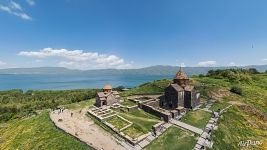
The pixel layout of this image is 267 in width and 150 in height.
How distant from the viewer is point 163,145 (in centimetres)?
2853

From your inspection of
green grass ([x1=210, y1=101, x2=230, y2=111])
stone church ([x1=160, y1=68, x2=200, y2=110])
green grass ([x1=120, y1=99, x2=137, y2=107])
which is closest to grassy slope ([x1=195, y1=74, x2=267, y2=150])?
green grass ([x1=210, y1=101, x2=230, y2=111])

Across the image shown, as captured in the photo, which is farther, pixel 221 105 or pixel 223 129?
pixel 221 105

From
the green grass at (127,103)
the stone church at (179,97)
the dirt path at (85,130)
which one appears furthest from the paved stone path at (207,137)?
the green grass at (127,103)

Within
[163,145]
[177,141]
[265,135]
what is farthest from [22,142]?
[265,135]

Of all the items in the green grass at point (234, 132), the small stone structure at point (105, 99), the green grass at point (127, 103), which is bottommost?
the green grass at point (234, 132)

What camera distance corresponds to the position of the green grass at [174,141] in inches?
1104

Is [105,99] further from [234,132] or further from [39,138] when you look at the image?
[234,132]

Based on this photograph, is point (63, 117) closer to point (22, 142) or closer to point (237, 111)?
point (22, 142)

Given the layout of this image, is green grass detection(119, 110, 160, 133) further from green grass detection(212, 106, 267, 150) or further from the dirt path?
green grass detection(212, 106, 267, 150)

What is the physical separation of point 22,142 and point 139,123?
73.0 ft

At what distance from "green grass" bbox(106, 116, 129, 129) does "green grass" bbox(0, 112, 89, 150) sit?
7.59 m

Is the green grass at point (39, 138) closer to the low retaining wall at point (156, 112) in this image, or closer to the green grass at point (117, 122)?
the green grass at point (117, 122)

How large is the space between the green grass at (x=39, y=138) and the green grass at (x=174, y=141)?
1099 cm

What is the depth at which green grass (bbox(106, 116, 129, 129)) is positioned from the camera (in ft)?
112
